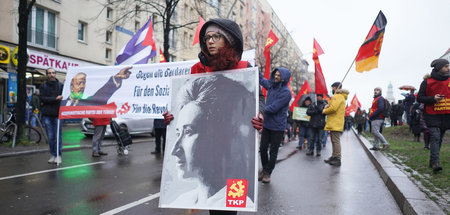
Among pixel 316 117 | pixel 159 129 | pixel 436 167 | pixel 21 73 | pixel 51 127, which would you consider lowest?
pixel 436 167

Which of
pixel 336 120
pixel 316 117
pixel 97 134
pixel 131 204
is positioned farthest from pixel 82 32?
pixel 131 204

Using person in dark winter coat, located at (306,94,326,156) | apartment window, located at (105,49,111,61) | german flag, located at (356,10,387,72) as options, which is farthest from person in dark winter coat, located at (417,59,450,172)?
apartment window, located at (105,49,111,61)

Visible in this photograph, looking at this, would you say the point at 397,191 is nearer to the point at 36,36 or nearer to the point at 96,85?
the point at 96,85

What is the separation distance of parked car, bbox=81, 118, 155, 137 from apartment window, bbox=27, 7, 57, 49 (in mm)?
8874

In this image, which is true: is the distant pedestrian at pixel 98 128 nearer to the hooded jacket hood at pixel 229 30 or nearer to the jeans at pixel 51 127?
the jeans at pixel 51 127

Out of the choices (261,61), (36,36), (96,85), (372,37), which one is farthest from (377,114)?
(261,61)

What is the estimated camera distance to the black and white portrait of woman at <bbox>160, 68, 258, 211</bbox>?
2512mm

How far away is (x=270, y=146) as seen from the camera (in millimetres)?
5758

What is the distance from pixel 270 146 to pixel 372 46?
10.1 ft

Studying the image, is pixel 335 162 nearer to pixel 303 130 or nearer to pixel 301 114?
pixel 301 114

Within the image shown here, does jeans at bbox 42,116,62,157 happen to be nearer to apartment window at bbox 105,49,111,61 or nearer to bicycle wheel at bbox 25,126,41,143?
bicycle wheel at bbox 25,126,41,143

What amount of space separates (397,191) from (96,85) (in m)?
6.20

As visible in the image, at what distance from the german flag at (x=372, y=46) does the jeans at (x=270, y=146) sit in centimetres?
259

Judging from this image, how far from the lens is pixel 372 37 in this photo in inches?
270
